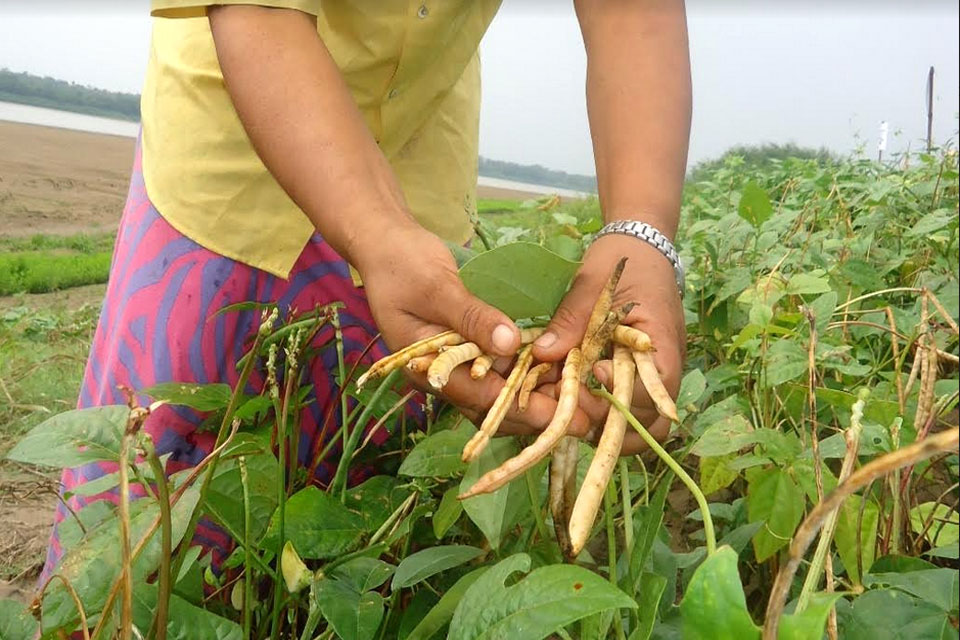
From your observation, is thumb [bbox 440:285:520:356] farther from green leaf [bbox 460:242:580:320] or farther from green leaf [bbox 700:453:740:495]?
green leaf [bbox 700:453:740:495]

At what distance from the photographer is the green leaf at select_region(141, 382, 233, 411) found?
52 cm

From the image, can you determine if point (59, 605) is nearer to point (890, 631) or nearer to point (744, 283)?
point (890, 631)

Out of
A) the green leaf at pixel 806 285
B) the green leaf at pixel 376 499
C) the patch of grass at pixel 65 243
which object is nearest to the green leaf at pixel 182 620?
the green leaf at pixel 376 499

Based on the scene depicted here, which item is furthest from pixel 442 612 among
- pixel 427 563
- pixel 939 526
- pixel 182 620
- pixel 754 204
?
pixel 754 204

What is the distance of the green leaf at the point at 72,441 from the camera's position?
44 centimetres

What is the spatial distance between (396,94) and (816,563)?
58 centimetres

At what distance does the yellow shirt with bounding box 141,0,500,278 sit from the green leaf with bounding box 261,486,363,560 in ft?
1.15

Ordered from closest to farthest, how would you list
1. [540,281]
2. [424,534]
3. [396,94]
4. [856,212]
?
[540,281]
[424,534]
[396,94]
[856,212]

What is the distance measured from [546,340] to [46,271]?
11.0ft

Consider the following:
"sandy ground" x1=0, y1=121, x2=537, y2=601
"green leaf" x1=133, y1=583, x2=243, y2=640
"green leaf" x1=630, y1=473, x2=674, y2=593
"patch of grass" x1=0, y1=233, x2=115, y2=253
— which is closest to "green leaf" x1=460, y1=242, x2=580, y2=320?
"green leaf" x1=630, y1=473, x2=674, y2=593

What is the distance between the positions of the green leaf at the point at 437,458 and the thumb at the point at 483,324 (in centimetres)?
8

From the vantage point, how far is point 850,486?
0.22 metres

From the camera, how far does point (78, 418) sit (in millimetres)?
454

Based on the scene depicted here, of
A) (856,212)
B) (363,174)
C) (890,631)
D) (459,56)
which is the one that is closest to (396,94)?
(459,56)
